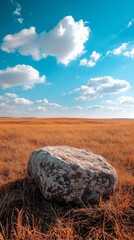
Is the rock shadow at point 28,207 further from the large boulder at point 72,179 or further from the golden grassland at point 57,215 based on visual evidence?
the large boulder at point 72,179

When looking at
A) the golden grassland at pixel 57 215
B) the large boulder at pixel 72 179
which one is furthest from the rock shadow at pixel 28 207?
the large boulder at pixel 72 179

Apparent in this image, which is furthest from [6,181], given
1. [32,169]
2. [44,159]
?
[44,159]

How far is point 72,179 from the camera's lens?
3.90 metres

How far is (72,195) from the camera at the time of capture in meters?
3.84

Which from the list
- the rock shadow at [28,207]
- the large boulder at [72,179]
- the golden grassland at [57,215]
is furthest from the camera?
the large boulder at [72,179]

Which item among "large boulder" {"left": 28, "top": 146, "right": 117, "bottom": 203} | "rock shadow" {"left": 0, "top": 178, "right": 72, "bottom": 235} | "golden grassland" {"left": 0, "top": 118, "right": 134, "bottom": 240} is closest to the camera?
"golden grassland" {"left": 0, "top": 118, "right": 134, "bottom": 240}

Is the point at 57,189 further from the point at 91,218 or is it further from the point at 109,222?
the point at 109,222

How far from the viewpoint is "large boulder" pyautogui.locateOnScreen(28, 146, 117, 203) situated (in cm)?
385

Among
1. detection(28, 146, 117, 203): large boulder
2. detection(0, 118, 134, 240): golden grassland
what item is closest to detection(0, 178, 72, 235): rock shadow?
detection(0, 118, 134, 240): golden grassland

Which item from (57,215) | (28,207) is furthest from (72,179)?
(28,207)

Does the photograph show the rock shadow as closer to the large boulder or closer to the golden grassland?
the golden grassland

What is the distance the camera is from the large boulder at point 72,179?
12.6 feet

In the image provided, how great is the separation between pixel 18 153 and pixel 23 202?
3.98 metres

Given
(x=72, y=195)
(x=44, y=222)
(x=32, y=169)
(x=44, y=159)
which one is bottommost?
(x=44, y=222)
